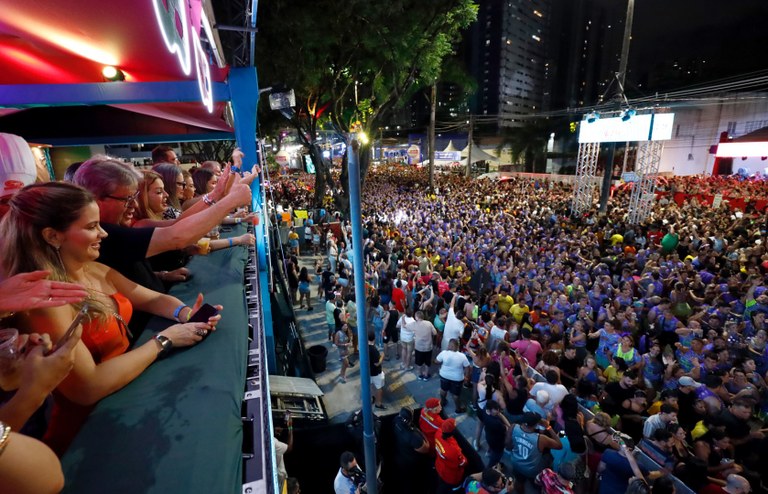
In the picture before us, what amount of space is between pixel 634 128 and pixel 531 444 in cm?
1702

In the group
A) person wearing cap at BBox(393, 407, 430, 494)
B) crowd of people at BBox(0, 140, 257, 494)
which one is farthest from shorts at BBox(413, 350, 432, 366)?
crowd of people at BBox(0, 140, 257, 494)

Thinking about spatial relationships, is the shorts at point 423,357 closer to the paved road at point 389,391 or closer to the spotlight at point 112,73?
the paved road at point 389,391

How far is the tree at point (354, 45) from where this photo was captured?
1416 cm

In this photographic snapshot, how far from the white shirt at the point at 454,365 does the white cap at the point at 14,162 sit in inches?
233

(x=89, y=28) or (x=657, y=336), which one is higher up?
(x=89, y=28)

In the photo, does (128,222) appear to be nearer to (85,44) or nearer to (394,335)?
(85,44)

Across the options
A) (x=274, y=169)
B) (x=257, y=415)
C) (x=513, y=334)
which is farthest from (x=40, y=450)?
(x=274, y=169)

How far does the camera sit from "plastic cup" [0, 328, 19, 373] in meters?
1.02

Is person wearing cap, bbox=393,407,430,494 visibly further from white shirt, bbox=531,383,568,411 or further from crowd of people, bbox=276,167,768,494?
white shirt, bbox=531,383,568,411

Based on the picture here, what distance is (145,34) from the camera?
2945 mm

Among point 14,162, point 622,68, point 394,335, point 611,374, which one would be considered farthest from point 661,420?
point 622,68

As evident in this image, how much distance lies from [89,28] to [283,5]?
43.3 ft

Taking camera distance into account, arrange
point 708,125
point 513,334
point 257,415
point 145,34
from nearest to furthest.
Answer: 1. point 257,415
2. point 145,34
3. point 513,334
4. point 708,125

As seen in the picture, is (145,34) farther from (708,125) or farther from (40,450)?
(708,125)
